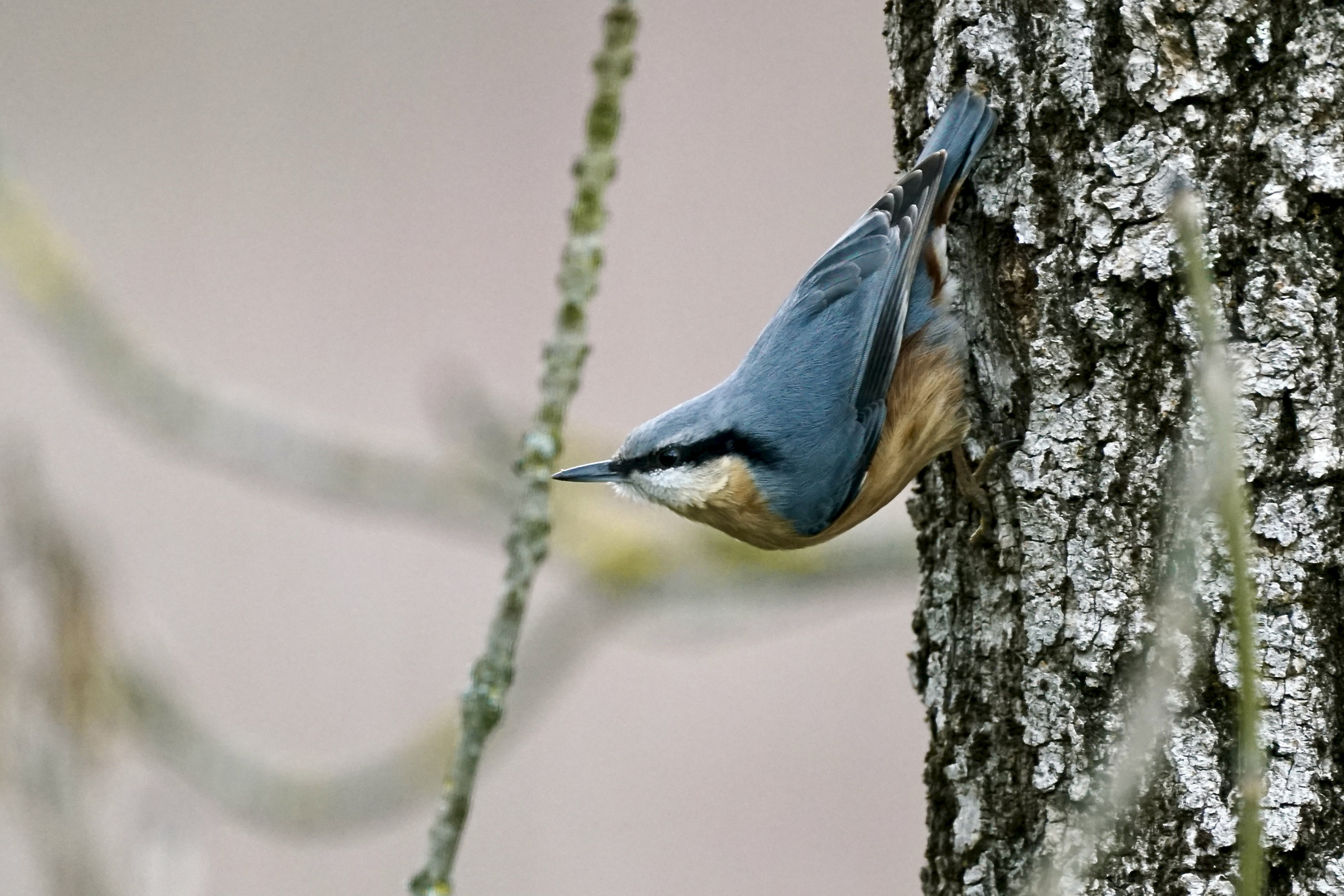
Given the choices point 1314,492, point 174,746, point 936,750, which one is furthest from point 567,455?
point 1314,492

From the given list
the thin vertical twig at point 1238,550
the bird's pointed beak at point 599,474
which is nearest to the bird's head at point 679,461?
the bird's pointed beak at point 599,474

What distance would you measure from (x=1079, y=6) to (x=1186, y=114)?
0.16 meters

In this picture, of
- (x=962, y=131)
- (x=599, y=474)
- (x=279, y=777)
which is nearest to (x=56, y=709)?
(x=599, y=474)

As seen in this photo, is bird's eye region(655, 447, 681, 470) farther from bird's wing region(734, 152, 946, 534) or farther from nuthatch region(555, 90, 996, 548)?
bird's wing region(734, 152, 946, 534)

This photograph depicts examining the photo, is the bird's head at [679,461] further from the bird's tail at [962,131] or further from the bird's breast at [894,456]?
the bird's tail at [962,131]

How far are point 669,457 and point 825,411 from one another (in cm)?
27

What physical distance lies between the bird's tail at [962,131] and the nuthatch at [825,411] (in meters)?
0.22

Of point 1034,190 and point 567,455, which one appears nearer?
point 1034,190

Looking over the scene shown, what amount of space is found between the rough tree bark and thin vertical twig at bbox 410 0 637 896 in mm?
410

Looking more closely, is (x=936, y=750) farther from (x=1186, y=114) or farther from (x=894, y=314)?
(x=1186, y=114)

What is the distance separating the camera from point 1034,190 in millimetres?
1354

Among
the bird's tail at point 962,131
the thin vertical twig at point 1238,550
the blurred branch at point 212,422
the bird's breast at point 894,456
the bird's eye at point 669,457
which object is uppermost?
the blurred branch at point 212,422

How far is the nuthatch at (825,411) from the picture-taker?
1.75 m

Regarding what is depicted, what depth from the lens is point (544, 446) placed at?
1.42 m
